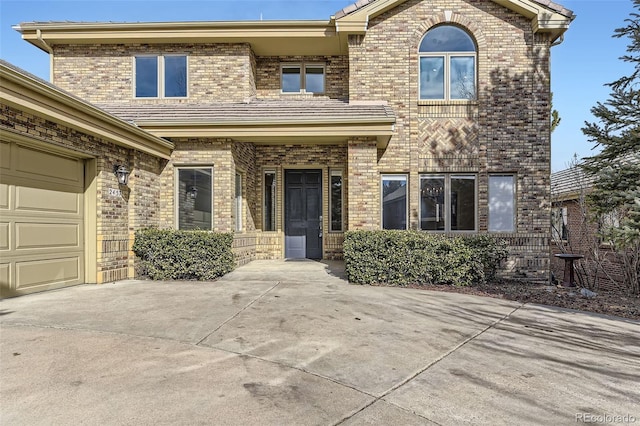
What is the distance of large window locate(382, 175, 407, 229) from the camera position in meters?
9.96

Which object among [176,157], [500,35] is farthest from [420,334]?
[500,35]

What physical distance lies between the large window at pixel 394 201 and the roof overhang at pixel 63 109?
5.85m

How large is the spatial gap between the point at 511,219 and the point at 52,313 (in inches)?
390

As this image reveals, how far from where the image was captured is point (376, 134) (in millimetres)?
8766

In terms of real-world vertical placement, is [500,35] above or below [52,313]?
above

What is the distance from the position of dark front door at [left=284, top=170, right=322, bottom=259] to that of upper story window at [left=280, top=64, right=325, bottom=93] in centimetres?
251

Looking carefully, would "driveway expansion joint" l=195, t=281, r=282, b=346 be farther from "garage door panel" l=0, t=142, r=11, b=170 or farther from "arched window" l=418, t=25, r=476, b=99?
"arched window" l=418, t=25, r=476, b=99

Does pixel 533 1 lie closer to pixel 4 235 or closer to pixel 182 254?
pixel 182 254

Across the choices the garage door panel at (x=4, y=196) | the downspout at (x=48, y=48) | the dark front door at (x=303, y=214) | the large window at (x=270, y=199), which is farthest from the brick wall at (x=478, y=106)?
the downspout at (x=48, y=48)

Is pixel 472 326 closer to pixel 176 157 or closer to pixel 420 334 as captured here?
pixel 420 334

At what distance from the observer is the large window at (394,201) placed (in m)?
9.96

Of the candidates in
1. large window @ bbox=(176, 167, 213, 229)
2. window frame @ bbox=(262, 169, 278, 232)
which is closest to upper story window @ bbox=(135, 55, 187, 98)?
large window @ bbox=(176, 167, 213, 229)

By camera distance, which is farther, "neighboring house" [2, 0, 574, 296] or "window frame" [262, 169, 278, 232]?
"window frame" [262, 169, 278, 232]

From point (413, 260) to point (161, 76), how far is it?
28.9 ft
